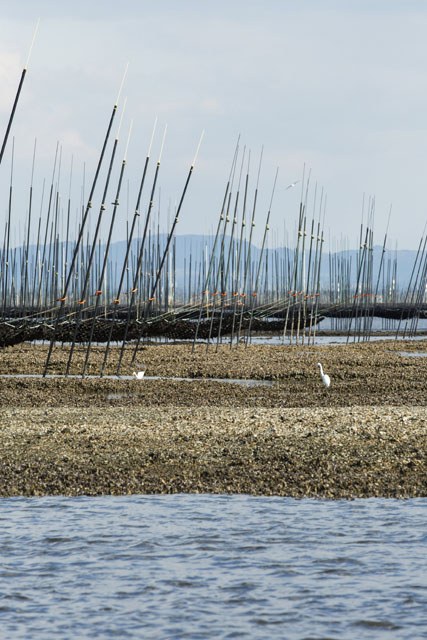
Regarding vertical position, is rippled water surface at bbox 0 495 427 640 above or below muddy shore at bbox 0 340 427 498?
below

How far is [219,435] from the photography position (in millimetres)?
16703

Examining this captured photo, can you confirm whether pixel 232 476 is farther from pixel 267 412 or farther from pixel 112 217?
pixel 112 217

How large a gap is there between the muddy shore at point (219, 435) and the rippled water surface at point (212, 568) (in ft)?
2.66

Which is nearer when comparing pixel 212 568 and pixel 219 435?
pixel 212 568

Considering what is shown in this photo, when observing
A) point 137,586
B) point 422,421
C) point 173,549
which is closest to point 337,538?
point 173,549

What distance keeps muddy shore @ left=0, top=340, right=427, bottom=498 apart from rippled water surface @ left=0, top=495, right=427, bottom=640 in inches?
32.0

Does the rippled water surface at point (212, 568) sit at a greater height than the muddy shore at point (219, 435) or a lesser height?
lesser

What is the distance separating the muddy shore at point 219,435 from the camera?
1322 centimetres

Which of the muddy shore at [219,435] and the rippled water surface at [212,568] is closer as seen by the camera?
the rippled water surface at [212,568]

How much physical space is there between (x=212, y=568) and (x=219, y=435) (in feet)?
23.1

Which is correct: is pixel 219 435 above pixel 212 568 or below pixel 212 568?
above

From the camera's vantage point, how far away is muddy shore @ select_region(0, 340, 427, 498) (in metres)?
13.2

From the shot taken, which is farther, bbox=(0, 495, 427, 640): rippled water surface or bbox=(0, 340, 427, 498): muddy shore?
bbox=(0, 340, 427, 498): muddy shore

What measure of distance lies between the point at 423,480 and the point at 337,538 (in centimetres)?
304
